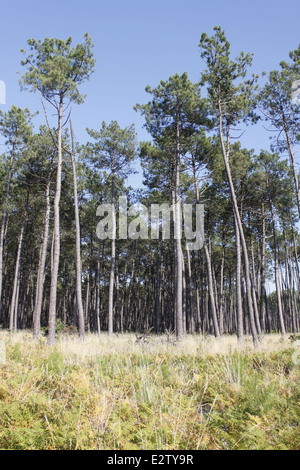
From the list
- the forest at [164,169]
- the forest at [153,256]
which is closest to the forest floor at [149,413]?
the forest at [153,256]

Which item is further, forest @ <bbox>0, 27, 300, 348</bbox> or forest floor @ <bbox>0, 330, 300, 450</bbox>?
forest @ <bbox>0, 27, 300, 348</bbox>

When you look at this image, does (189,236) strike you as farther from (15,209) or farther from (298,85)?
(15,209)

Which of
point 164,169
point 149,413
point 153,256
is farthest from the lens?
point 153,256

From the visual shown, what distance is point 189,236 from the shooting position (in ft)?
72.3

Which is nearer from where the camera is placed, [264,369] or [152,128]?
[264,369]

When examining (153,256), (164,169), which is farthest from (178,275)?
(153,256)

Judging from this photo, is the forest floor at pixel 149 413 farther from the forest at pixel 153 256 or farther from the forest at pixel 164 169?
the forest at pixel 164 169

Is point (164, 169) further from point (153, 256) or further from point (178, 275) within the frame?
point (153, 256)

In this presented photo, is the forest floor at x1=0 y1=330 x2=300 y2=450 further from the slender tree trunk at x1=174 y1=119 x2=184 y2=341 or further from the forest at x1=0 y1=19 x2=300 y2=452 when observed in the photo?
the slender tree trunk at x1=174 y1=119 x2=184 y2=341

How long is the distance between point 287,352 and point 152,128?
12.2 m

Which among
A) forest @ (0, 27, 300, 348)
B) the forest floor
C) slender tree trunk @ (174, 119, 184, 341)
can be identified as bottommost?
the forest floor

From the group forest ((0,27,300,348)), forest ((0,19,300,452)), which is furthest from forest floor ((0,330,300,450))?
forest ((0,27,300,348))

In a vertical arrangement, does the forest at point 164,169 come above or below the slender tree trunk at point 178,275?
above
